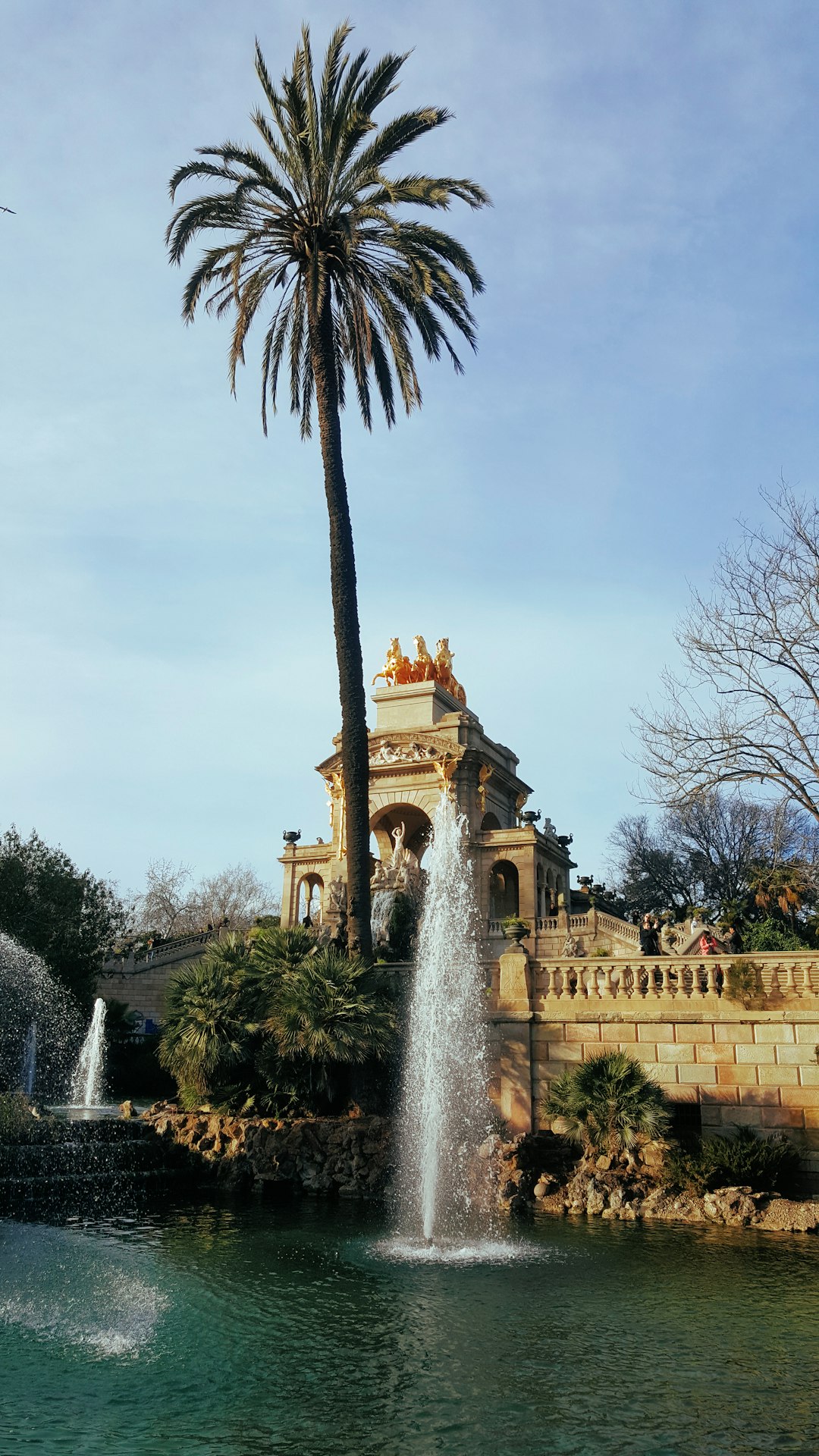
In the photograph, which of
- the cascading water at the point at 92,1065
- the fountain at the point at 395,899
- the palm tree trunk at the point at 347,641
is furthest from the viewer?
the fountain at the point at 395,899

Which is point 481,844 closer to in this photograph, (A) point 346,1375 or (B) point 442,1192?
(B) point 442,1192

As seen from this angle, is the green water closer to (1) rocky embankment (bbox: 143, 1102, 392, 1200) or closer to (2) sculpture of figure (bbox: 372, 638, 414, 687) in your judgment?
(1) rocky embankment (bbox: 143, 1102, 392, 1200)

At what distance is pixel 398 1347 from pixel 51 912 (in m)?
25.9

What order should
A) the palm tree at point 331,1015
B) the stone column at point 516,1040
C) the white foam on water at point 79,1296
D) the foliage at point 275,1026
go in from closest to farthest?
the white foam on water at point 79,1296, the palm tree at point 331,1015, the foliage at point 275,1026, the stone column at point 516,1040

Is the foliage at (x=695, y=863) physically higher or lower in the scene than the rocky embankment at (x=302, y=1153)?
higher


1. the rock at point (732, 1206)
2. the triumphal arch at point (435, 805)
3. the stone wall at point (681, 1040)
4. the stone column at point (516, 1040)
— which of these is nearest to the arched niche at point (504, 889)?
the triumphal arch at point (435, 805)

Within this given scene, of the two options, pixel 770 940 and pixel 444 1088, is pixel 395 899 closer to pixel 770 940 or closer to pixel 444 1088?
pixel 770 940

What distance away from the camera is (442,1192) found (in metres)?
15.2

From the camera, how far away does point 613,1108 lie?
16.2 metres

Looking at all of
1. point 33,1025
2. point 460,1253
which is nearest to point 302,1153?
point 460,1253

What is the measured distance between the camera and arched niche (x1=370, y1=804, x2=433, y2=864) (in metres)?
Result: 46.1

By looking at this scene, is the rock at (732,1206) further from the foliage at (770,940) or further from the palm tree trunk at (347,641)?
the foliage at (770,940)

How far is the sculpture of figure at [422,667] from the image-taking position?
49.5 m

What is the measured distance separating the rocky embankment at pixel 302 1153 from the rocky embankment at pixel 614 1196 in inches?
82.7
